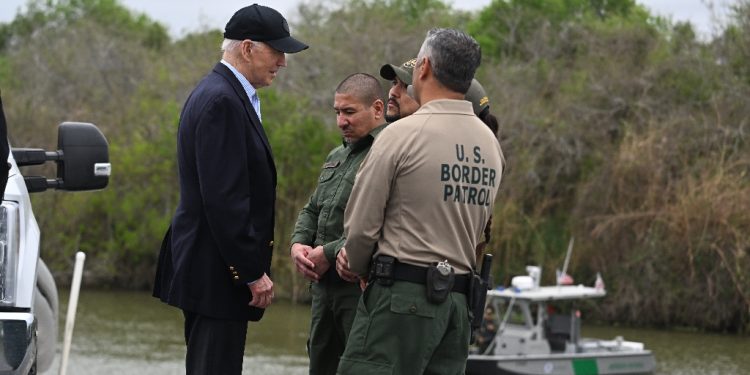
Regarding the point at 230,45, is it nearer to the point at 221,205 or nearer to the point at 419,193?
the point at 221,205

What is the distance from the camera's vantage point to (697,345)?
28875mm

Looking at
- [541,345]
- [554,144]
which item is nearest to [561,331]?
[541,345]

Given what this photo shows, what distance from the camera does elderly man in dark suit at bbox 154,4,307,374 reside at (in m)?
5.52

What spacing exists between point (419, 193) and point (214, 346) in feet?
3.54

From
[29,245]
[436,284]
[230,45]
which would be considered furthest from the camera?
[29,245]

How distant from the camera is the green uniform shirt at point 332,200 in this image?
20.5ft

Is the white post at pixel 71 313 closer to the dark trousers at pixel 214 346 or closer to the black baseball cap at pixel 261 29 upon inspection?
the dark trousers at pixel 214 346

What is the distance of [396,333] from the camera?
517 centimetres

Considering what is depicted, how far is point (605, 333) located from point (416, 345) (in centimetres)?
2740

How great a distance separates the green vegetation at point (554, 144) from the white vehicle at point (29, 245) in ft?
82.6

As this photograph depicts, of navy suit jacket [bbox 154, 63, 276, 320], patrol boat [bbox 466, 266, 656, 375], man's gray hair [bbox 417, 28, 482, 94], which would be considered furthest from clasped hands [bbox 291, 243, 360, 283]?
patrol boat [bbox 466, 266, 656, 375]

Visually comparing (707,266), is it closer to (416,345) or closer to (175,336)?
(175,336)

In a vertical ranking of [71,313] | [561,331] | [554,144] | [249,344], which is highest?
[554,144]

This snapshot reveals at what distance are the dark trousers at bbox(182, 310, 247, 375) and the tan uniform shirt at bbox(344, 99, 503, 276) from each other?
682 mm
